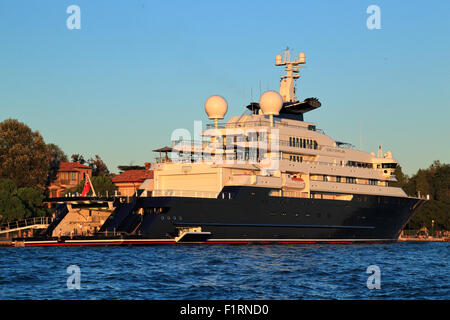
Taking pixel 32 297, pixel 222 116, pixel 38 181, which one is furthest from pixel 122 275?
pixel 38 181

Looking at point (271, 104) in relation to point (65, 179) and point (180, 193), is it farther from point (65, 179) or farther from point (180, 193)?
point (65, 179)

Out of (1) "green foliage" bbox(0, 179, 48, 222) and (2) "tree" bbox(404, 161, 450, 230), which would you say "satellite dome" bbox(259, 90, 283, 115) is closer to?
(1) "green foliage" bbox(0, 179, 48, 222)

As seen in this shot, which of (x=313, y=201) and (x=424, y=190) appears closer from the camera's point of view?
(x=313, y=201)

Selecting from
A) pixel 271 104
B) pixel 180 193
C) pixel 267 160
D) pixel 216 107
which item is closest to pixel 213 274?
pixel 180 193

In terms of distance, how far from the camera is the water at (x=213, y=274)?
78.6ft

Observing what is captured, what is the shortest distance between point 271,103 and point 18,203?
1134 inches

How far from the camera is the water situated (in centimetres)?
2397

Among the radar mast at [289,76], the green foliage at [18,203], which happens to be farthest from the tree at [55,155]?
the radar mast at [289,76]

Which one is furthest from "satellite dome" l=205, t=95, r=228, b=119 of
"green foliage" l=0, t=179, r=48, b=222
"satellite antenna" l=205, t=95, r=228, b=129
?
"green foliage" l=0, t=179, r=48, b=222

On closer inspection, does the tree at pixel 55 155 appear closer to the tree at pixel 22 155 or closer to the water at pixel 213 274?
the tree at pixel 22 155

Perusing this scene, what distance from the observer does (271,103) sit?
176 feet

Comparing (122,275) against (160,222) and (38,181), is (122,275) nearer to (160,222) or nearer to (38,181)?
(160,222)
